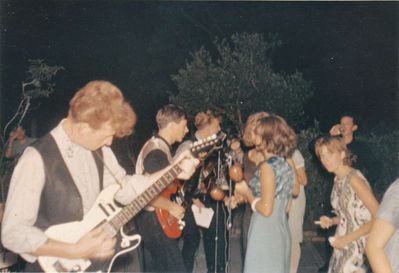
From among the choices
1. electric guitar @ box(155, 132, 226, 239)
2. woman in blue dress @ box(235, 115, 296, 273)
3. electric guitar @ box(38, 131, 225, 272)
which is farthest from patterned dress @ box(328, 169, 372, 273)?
electric guitar @ box(38, 131, 225, 272)

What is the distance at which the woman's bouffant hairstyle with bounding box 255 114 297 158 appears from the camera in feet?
12.4

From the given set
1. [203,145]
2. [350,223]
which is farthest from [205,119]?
[350,223]

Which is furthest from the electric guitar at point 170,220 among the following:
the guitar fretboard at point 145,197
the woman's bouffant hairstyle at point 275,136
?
the guitar fretboard at point 145,197

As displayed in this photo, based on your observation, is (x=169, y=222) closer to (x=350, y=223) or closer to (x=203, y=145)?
(x=203, y=145)

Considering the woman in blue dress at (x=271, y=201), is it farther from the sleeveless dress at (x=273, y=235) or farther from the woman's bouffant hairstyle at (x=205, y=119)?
the woman's bouffant hairstyle at (x=205, y=119)

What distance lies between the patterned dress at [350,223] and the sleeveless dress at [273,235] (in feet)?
1.33

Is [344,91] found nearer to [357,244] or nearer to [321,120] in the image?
[321,120]

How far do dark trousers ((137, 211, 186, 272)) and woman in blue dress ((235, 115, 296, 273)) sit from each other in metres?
0.68

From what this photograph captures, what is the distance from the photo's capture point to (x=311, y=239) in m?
7.65

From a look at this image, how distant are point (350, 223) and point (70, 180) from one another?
2.08m

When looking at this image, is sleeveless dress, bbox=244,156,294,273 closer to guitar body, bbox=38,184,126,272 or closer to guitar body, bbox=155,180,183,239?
guitar body, bbox=155,180,183,239

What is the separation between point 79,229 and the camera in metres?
2.83

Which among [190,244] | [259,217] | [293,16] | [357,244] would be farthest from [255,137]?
[293,16]

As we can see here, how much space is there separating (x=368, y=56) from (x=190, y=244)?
8.61m
